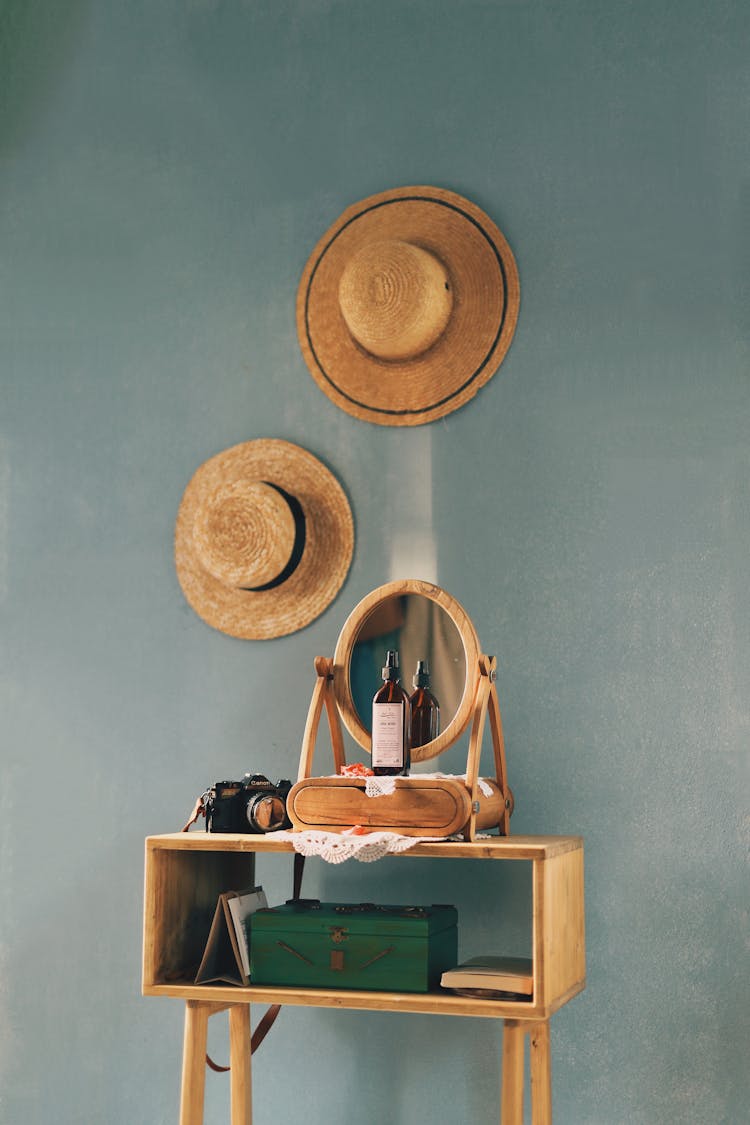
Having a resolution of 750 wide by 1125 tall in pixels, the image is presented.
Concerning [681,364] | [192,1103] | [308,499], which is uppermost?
[681,364]

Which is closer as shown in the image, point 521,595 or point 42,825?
point 521,595

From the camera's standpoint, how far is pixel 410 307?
2773 millimetres

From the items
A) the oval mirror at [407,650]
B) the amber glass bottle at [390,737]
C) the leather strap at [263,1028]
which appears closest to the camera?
the amber glass bottle at [390,737]

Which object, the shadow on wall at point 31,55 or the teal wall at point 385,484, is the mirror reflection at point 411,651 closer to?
the teal wall at point 385,484

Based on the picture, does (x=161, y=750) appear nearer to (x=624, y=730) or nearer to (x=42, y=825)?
(x=42, y=825)

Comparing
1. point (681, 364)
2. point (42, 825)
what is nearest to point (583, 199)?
point (681, 364)

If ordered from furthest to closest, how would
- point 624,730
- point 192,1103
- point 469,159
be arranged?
point 469,159
point 624,730
point 192,1103

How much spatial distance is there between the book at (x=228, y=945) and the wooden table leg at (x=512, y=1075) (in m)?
0.49

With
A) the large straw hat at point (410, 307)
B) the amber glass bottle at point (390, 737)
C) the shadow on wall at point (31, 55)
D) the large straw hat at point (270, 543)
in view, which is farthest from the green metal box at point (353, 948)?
A: the shadow on wall at point (31, 55)

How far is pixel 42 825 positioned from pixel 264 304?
1.33m

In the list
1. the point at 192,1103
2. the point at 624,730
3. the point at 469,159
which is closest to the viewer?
the point at 192,1103

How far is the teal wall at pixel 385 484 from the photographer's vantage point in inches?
103

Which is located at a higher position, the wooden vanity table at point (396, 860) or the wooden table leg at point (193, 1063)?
the wooden vanity table at point (396, 860)

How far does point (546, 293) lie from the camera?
2.80 meters
